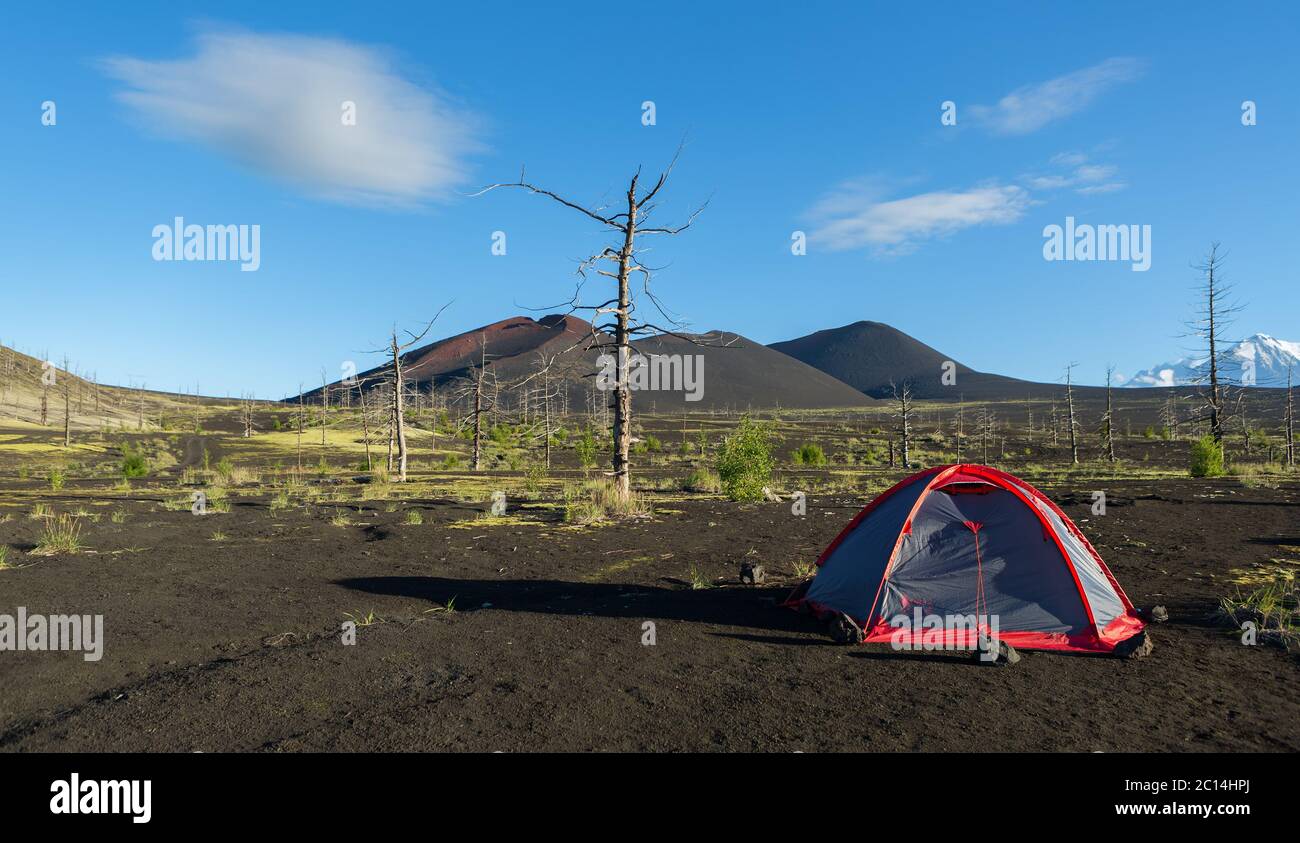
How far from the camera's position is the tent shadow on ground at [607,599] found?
848 cm

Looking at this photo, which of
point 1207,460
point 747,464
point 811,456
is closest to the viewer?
point 747,464

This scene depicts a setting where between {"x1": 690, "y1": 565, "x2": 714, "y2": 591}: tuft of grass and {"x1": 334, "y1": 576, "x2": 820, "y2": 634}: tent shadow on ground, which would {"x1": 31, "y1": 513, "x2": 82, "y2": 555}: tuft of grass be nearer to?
{"x1": 334, "y1": 576, "x2": 820, "y2": 634}: tent shadow on ground

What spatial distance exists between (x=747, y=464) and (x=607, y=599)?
37.8 ft

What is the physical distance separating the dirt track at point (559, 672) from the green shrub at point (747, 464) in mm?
8164

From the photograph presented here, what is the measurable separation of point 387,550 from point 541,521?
431 cm

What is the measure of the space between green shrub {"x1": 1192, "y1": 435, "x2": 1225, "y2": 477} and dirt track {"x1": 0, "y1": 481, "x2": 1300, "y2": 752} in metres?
19.5

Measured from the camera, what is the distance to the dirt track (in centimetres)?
517

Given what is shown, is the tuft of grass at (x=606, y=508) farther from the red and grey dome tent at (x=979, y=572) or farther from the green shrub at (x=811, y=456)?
the green shrub at (x=811, y=456)

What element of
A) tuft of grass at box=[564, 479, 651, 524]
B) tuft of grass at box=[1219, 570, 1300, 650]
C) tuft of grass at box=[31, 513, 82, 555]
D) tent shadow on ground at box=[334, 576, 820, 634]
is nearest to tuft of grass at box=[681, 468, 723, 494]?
tuft of grass at box=[564, 479, 651, 524]

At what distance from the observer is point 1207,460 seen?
2816 cm

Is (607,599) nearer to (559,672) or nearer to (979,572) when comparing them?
(559,672)

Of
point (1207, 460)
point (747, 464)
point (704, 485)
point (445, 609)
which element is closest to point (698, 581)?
point (445, 609)

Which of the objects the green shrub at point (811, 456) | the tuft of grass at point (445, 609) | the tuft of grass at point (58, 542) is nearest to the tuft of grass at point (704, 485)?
the tuft of grass at point (445, 609)
